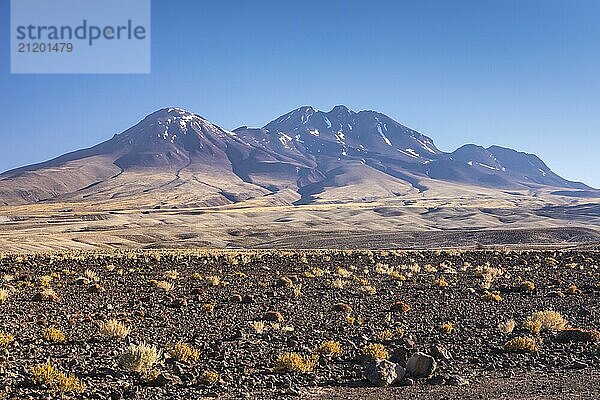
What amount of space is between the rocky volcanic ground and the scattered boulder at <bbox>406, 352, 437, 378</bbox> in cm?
2

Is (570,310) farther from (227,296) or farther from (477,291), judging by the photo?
(227,296)

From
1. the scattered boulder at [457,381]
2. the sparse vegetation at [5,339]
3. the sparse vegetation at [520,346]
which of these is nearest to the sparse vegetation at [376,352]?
the scattered boulder at [457,381]

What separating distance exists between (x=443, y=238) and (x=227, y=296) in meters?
62.2

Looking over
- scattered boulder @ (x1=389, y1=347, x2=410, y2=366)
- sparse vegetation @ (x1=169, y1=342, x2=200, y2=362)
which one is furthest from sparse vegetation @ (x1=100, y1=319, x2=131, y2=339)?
scattered boulder @ (x1=389, y1=347, x2=410, y2=366)

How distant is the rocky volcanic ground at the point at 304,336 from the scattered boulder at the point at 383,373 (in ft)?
0.07

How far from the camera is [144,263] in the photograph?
114ft

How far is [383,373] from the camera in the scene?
963 cm

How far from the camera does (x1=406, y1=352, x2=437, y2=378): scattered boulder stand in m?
10.0

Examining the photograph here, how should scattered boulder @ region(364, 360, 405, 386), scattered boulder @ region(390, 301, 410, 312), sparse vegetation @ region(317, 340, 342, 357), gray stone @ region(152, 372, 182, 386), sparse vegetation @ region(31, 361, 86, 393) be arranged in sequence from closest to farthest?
sparse vegetation @ region(31, 361, 86, 393), gray stone @ region(152, 372, 182, 386), scattered boulder @ region(364, 360, 405, 386), sparse vegetation @ region(317, 340, 342, 357), scattered boulder @ region(390, 301, 410, 312)

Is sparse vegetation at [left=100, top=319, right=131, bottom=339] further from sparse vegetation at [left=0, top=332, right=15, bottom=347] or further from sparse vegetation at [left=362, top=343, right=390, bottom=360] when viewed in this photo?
sparse vegetation at [left=362, top=343, right=390, bottom=360]

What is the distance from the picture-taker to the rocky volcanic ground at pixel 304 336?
935 centimetres

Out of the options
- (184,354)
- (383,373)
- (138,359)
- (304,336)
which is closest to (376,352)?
(383,373)

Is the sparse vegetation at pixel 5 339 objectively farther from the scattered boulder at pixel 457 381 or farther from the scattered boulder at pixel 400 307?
the scattered boulder at pixel 400 307

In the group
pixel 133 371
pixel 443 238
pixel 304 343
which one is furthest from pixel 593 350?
pixel 443 238
